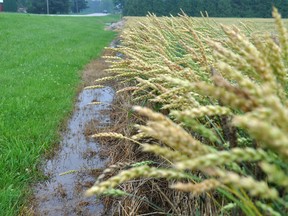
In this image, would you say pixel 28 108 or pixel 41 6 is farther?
pixel 41 6

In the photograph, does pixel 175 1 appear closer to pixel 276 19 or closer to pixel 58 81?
pixel 58 81

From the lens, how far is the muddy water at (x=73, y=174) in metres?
3.88

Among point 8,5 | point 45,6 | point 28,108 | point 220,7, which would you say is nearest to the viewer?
point 28,108

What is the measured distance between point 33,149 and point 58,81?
461 centimetres

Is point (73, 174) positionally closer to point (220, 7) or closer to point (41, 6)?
point (220, 7)

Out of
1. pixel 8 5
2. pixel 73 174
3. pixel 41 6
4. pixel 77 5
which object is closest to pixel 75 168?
pixel 73 174

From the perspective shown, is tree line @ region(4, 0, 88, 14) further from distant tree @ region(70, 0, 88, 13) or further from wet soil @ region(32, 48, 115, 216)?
wet soil @ region(32, 48, 115, 216)

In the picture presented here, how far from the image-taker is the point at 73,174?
464cm

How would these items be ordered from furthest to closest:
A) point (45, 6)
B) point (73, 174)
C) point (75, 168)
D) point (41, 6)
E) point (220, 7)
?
point (45, 6) → point (41, 6) → point (220, 7) → point (75, 168) → point (73, 174)

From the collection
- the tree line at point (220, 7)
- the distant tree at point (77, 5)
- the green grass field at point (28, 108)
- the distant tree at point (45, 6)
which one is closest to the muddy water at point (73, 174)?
the green grass field at point (28, 108)

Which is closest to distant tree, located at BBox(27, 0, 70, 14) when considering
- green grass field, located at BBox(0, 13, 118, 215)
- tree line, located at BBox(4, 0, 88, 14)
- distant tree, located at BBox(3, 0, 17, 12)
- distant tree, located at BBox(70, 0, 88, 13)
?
tree line, located at BBox(4, 0, 88, 14)

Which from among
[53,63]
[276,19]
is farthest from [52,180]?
[53,63]

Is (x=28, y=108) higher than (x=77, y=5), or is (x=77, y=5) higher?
(x=28, y=108)

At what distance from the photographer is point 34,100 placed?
718 centimetres
